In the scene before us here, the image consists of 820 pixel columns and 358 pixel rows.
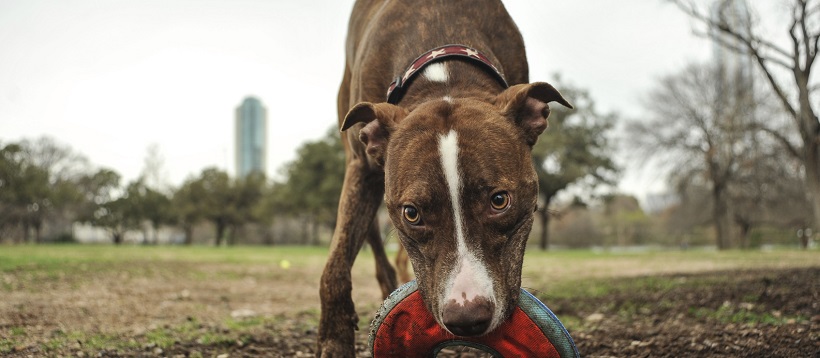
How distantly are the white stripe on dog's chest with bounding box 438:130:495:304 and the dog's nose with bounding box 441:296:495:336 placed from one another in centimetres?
2

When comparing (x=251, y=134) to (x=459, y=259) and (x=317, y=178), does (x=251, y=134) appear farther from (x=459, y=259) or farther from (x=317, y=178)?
(x=459, y=259)

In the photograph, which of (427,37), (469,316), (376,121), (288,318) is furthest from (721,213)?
(469,316)

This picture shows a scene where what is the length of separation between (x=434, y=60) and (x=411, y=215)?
121 cm

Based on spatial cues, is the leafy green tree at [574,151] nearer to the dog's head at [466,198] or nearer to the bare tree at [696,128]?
the bare tree at [696,128]

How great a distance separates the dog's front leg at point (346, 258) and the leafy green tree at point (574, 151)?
35148 mm

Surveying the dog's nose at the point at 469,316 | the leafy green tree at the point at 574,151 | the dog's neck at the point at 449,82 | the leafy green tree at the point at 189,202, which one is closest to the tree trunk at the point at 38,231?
the leafy green tree at the point at 189,202

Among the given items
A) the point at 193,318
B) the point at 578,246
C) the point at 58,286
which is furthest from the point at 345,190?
the point at 578,246

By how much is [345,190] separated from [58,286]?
22.4 ft

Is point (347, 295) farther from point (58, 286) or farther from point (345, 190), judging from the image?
point (58, 286)

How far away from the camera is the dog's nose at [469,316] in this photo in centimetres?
254

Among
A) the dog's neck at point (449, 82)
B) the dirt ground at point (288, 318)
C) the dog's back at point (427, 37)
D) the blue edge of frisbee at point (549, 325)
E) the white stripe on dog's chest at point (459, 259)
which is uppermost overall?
the dog's back at point (427, 37)

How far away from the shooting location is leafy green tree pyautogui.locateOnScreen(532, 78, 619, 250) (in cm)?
3912

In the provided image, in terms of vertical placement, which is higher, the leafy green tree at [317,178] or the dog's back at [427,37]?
the leafy green tree at [317,178]

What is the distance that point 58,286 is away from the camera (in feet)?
30.2
